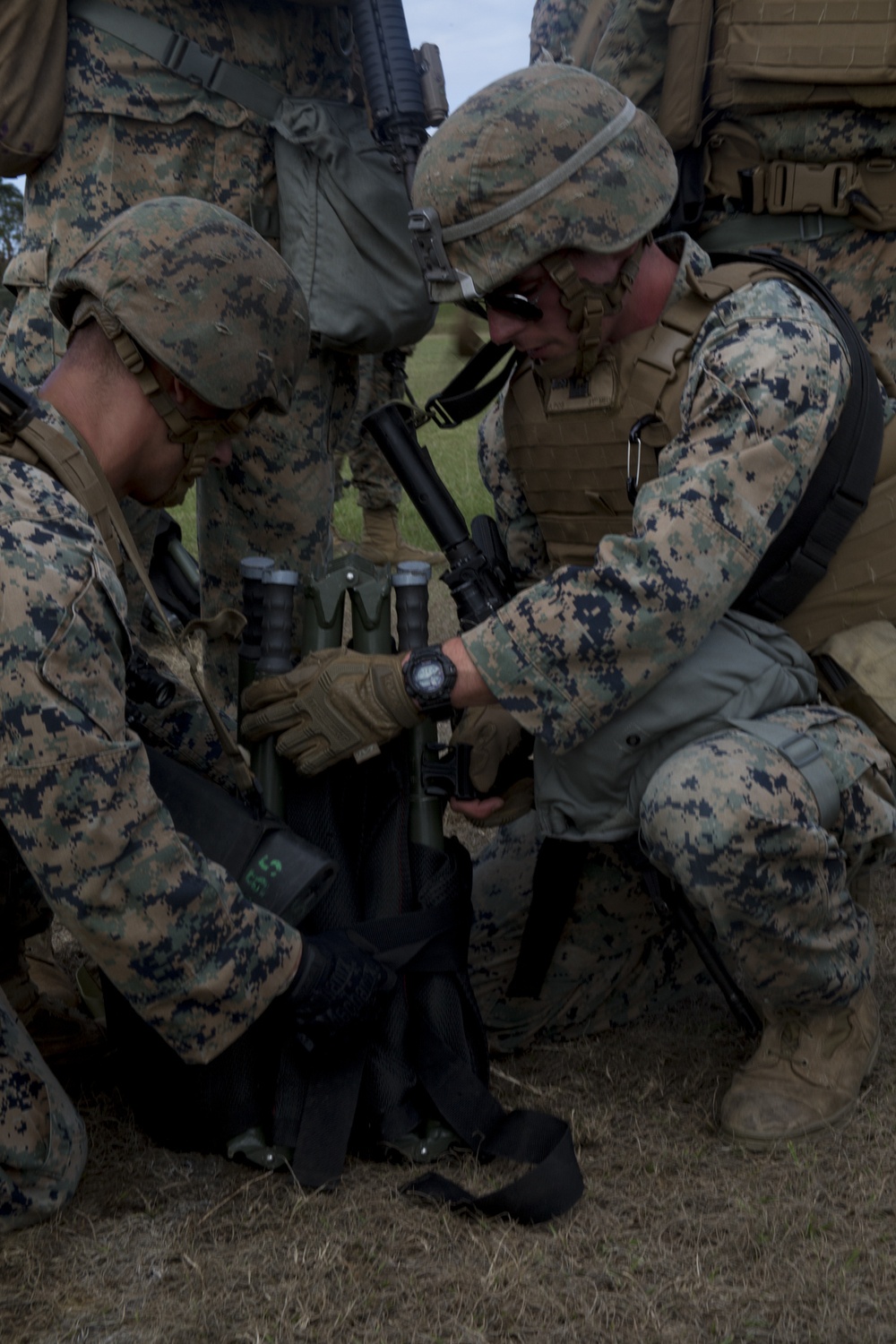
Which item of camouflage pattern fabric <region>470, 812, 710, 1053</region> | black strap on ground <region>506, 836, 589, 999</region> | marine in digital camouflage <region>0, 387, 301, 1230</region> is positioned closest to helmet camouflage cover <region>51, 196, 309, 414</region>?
marine in digital camouflage <region>0, 387, 301, 1230</region>

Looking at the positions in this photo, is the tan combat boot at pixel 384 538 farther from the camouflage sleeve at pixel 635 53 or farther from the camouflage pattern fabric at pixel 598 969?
the camouflage pattern fabric at pixel 598 969

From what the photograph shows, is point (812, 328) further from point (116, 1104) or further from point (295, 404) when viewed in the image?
point (116, 1104)

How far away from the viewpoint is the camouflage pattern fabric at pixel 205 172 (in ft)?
12.2

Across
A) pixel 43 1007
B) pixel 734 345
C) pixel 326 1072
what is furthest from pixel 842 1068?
pixel 43 1007

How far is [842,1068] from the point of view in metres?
3.01

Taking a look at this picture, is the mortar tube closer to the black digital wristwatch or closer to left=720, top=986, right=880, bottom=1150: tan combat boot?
the black digital wristwatch

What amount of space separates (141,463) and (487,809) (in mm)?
1172

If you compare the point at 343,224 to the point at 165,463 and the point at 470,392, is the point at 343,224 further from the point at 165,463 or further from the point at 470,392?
the point at 165,463

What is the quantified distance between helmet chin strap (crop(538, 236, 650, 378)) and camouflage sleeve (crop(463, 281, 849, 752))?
30cm

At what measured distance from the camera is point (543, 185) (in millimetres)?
3043

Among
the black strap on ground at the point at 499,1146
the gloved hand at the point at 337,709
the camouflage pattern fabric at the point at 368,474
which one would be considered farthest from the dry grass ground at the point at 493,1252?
the camouflage pattern fabric at the point at 368,474

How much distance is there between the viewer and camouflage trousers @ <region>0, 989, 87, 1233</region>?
8.43 feet

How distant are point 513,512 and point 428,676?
1.07 m

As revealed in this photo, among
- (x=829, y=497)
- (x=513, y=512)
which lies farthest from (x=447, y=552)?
(x=829, y=497)
